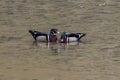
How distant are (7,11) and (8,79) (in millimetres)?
19465

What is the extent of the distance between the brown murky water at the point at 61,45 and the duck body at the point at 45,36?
1.13ft

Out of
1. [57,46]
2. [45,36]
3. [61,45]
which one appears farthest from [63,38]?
[45,36]

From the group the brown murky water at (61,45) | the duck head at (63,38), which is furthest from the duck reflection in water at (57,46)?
the duck head at (63,38)

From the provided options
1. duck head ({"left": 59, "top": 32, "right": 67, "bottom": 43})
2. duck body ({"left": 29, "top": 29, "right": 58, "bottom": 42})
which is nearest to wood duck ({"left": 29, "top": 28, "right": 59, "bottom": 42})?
duck body ({"left": 29, "top": 29, "right": 58, "bottom": 42})

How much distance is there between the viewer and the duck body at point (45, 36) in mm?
26719

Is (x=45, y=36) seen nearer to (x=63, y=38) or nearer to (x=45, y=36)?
(x=45, y=36)

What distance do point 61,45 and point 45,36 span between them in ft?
3.24

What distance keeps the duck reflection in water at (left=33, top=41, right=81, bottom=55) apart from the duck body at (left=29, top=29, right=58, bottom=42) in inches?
8.6

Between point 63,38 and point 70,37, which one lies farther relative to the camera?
point 70,37

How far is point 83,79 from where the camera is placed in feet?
64.3

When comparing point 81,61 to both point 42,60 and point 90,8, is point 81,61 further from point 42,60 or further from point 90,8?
point 90,8

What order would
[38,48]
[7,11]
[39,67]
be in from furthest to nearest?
1. [7,11]
2. [38,48]
3. [39,67]

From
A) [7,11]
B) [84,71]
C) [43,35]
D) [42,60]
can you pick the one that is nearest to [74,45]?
[43,35]

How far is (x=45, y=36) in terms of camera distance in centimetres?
2694
